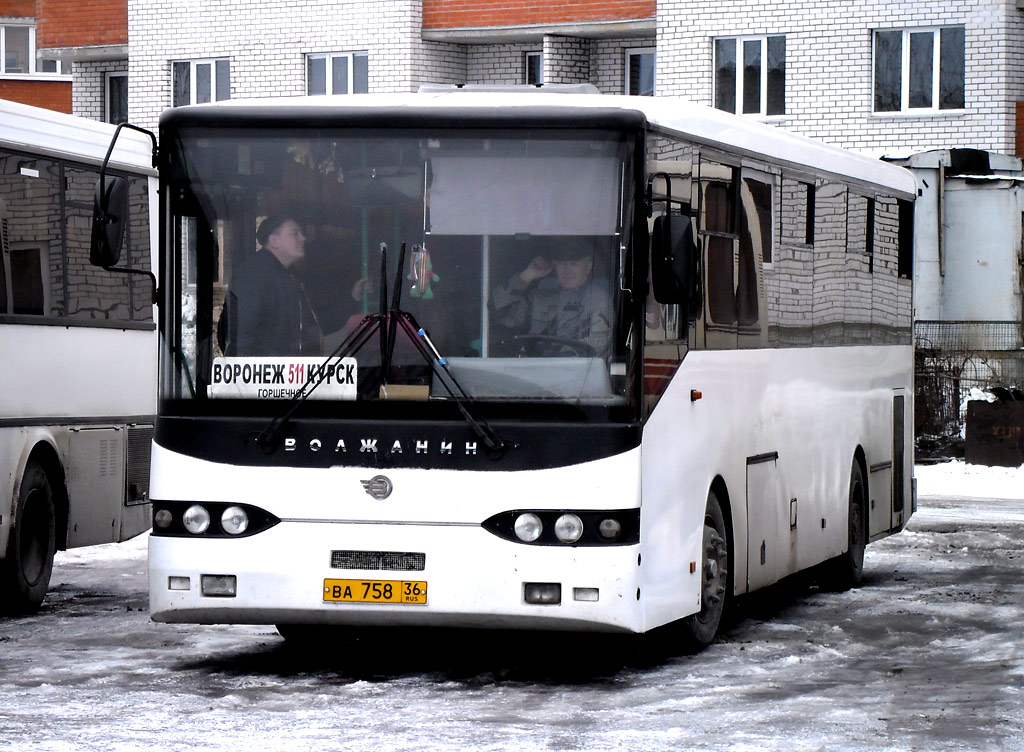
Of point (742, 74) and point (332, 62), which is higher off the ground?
point (332, 62)

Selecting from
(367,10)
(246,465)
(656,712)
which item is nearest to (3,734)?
(246,465)

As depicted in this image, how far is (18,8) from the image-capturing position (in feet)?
179

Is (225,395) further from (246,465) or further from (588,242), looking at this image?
(588,242)

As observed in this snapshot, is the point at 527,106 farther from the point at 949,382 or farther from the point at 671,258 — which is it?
the point at 949,382

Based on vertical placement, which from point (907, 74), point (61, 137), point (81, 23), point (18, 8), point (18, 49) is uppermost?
point (18, 8)

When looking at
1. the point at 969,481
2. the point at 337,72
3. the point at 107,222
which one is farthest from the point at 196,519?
the point at 337,72

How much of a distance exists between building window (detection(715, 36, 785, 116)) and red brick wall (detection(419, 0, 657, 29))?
1.67 metres

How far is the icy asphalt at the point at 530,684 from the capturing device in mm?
8773

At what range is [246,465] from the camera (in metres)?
10.3

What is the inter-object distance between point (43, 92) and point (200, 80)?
6.08m

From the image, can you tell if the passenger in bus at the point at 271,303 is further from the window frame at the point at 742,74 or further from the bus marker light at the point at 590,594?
the window frame at the point at 742,74

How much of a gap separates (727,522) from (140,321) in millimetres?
4879

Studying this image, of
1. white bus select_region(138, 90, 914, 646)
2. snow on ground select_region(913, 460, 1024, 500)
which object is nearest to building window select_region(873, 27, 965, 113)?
snow on ground select_region(913, 460, 1024, 500)

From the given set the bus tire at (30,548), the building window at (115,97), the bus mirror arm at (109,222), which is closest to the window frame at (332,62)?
the building window at (115,97)
